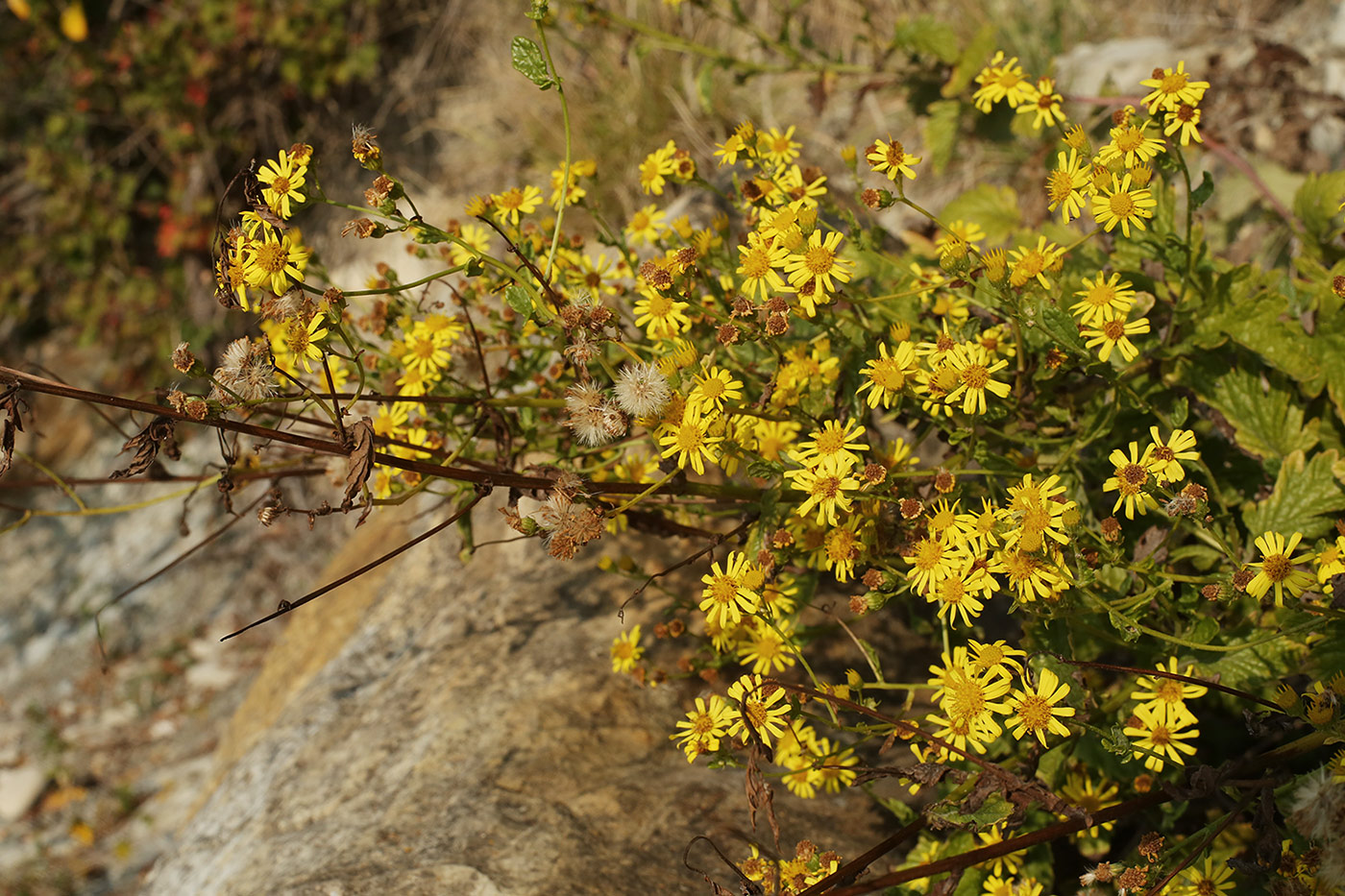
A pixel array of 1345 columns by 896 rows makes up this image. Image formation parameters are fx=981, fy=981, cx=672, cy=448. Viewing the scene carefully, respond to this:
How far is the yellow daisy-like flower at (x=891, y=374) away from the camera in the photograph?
64.3 inches

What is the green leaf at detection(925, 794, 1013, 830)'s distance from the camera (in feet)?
5.01

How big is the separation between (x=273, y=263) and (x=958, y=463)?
1.21 m

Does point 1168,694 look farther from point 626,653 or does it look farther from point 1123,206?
point 626,653

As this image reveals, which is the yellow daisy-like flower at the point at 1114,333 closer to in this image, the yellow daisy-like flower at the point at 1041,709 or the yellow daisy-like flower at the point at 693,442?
the yellow daisy-like flower at the point at 1041,709

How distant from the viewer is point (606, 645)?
2473mm

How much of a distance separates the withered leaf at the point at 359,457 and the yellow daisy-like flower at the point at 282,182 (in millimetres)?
394

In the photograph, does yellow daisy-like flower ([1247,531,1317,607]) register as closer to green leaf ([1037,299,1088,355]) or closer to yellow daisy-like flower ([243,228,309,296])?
green leaf ([1037,299,1088,355])

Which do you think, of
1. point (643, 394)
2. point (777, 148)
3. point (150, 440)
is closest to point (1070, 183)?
point (777, 148)

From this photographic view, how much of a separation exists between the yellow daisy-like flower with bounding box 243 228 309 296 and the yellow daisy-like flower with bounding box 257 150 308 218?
0.05 meters

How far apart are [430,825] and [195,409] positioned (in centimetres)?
108

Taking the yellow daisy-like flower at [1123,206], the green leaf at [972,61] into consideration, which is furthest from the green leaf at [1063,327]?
the green leaf at [972,61]

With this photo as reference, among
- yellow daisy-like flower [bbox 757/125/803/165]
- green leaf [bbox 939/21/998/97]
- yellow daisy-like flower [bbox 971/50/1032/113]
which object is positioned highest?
green leaf [bbox 939/21/998/97]

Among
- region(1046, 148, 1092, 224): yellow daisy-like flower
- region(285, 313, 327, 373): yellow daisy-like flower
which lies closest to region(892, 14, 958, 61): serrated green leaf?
region(1046, 148, 1092, 224): yellow daisy-like flower

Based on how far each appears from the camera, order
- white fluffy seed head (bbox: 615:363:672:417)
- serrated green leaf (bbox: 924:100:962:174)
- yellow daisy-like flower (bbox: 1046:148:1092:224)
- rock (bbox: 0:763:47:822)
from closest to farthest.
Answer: white fluffy seed head (bbox: 615:363:672:417) → yellow daisy-like flower (bbox: 1046:148:1092:224) → serrated green leaf (bbox: 924:100:962:174) → rock (bbox: 0:763:47:822)
